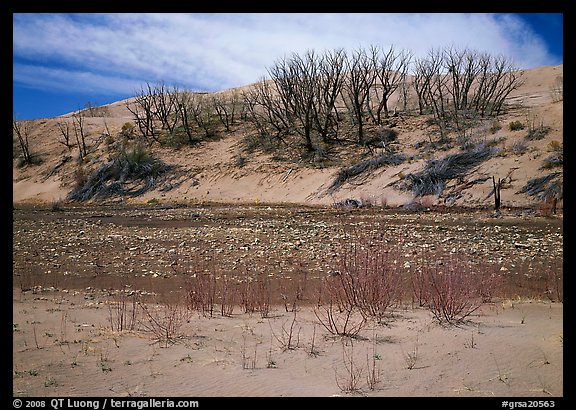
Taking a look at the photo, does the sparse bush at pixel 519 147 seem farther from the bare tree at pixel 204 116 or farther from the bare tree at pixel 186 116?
the bare tree at pixel 204 116

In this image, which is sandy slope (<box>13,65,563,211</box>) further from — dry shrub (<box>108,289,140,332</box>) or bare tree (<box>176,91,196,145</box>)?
dry shrub (<box>108,289,140,332</box>)

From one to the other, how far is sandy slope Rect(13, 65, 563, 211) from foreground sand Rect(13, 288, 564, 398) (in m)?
18.3

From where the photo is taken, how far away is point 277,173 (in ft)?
125

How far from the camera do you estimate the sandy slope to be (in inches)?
1028

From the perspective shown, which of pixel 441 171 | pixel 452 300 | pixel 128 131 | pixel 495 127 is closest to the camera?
pixel 452 300

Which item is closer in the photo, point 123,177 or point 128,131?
point 123,177

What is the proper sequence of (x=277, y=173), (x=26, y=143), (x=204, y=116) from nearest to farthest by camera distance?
(x=277, y=173)
(x=26, y=143)
(x=204, y=116)

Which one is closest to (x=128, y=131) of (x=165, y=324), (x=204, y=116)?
(x=204, y=116)

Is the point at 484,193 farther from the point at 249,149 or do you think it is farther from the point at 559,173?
the point at 249,149

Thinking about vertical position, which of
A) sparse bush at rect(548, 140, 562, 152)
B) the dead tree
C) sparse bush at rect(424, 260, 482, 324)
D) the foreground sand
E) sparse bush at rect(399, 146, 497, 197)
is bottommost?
the foreground sand

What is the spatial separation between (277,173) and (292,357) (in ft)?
105

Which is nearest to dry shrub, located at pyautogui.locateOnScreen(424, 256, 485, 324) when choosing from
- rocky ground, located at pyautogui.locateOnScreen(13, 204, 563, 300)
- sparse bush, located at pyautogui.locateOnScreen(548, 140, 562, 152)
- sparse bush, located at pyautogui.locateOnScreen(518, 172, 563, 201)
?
rocky ground, located at pyautogui.locateOnScreen(13, 204, 563, 300)

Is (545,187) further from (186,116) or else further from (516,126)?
(186,116)

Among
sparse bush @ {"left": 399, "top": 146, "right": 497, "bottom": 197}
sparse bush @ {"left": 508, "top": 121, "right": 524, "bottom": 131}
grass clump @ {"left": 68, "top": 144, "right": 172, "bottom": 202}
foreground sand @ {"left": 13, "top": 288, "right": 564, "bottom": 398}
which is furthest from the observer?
grass clump @ {"left": 68, "top": 144, "right": 172, "bottom": 202}
